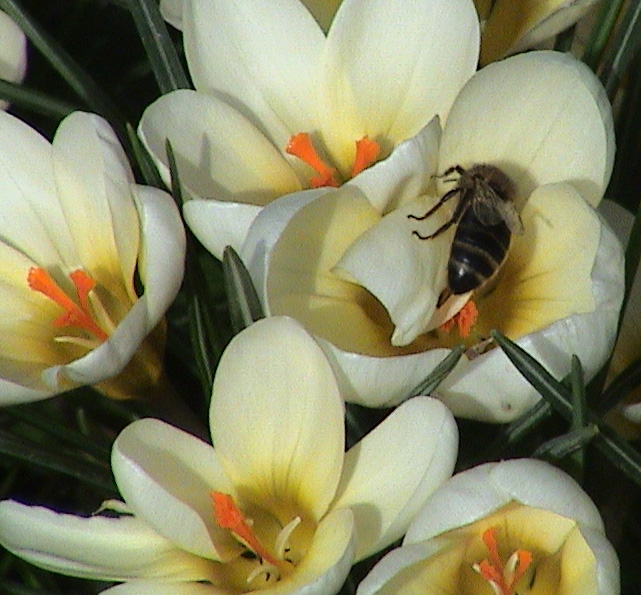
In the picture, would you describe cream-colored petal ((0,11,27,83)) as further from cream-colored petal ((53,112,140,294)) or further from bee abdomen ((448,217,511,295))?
bee abdomen ((448,217,511,295))

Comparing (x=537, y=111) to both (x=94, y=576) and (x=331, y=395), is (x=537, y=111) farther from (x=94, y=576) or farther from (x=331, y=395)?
(x=94, y=576)

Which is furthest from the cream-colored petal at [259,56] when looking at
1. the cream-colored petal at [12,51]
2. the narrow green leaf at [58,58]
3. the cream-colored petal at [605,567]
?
the cream-colored petal at [605,567]

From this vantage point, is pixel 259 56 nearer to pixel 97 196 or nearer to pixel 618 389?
pixel 97 196

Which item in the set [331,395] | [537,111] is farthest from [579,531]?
[537,111]

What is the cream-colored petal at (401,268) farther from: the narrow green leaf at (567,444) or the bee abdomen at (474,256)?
the narrow green leaf at (567,444)

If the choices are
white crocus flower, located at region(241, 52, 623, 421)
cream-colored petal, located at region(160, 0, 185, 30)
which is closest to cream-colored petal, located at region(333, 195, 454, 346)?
white crocus flower, located at region(241, 52, 623, 421)

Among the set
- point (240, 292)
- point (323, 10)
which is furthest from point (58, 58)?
point (240, 292)

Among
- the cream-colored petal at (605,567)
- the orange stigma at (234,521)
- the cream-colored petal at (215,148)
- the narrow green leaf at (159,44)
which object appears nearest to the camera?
the cream-colored petal at (605,567)
